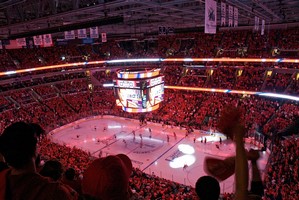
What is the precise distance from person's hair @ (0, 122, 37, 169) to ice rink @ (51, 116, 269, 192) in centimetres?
1852

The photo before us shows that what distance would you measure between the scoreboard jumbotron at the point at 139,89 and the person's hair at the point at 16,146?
952 inches

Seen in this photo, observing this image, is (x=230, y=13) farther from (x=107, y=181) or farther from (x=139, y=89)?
(x=107, y=181)

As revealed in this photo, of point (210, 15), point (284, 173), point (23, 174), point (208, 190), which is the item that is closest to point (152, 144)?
point (284, 173)

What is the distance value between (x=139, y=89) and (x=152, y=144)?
6.26 meters

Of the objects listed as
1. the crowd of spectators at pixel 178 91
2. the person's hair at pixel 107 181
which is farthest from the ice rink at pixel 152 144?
the person's hair at pixel 107 181

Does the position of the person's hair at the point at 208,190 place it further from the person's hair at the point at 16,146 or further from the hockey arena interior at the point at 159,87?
the hockey arena interior at the point at 159,87

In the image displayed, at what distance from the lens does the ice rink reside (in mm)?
22120

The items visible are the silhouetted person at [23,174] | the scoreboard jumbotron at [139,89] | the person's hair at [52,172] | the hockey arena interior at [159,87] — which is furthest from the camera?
the scoreboard jumbotron at [139,89]

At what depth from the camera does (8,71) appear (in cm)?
3700

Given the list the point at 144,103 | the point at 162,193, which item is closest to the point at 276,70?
the point at 144,103

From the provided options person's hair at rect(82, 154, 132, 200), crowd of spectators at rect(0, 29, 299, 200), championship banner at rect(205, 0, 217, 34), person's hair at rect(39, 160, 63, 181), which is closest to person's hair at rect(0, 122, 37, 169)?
person's hair at rect(82, 154, 132, 200)

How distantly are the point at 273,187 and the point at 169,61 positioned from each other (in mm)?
29925

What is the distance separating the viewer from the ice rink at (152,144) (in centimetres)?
2212

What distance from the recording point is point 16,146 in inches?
77.0
